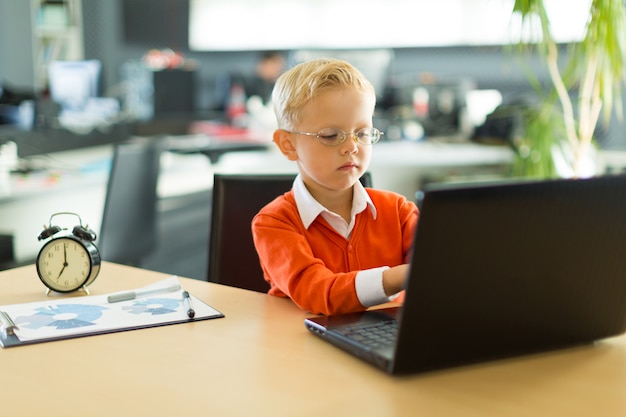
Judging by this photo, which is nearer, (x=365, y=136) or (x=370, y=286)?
(x=370, y=286)

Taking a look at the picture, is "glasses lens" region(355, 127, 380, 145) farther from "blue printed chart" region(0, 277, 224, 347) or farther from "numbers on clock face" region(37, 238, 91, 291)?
"numbers on clock face" region(37, 238, 91, 291)

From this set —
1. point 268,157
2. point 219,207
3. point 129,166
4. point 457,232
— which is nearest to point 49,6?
point 268,157

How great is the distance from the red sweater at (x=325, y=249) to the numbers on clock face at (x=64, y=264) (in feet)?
1.10

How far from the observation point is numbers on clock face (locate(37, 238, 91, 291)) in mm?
1378

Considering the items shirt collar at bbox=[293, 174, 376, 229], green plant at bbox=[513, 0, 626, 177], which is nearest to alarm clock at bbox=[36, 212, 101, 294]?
shirt collar at bbox=[293, 174, 376, 229]

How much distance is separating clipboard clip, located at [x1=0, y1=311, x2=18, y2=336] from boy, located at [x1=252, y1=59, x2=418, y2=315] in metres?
0.42

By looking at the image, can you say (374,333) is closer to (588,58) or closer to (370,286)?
(370,286)

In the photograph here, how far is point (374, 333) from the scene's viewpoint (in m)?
1.06

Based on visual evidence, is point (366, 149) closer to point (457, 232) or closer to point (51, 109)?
point (457, 232)

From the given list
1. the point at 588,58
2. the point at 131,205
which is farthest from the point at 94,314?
the point at 588,58

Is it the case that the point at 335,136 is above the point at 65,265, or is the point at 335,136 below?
above

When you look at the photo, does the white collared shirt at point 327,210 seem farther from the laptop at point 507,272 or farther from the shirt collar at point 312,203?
the laptop at point 507,272

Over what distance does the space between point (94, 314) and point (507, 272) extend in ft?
2.30

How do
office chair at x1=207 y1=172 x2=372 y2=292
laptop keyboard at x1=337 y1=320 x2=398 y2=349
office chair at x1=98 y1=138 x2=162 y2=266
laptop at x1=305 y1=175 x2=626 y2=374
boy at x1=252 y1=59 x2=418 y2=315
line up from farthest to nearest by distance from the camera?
office chair at x1=98 y1=138 x2=162 y2=266 → office chair at x1=207 y1=172 x2=372 y2=292 → boy at x1=252 y1=59 x2=418 y2=315 → laptop keyboard at x1=337 y1=320 x2=398 y2=349 → laptop at x1=305 y1=175 x2=626 y2=374
